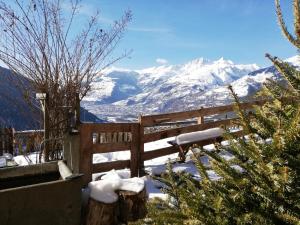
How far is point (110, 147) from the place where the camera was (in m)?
8.40

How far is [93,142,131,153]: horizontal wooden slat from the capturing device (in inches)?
317

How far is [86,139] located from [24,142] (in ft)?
29.9

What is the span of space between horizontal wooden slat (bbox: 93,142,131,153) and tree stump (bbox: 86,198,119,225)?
3030 mm

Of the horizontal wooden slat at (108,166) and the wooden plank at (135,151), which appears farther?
the wooden plank at (135,151)

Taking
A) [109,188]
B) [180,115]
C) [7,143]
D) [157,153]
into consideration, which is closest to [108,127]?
[157,153]

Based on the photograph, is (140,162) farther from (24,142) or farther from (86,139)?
(24,142)

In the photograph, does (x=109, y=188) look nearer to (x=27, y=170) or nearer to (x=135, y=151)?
(x=27, y=170)

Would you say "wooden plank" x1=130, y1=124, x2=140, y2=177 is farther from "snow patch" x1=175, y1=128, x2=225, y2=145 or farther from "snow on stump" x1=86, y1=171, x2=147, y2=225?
"snow on stump" x1=86, y1=171, x2=147, y2=225

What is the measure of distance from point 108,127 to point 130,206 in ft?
11.1

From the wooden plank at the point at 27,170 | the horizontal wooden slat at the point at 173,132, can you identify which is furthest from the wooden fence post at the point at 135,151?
the wooden plank at the point at 27,170

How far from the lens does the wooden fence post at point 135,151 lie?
29.1 feet

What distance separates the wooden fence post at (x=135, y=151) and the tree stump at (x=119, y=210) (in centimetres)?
348

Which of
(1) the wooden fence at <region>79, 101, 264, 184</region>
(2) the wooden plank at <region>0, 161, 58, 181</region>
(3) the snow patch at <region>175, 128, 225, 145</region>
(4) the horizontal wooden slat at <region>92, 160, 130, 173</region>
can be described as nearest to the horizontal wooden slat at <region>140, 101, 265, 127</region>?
(1) the wooden fence at <region>79, 101, 264, 184</region>

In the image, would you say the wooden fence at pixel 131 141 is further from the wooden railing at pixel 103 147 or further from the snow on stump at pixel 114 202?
the snow on stump at pixel 114 202
